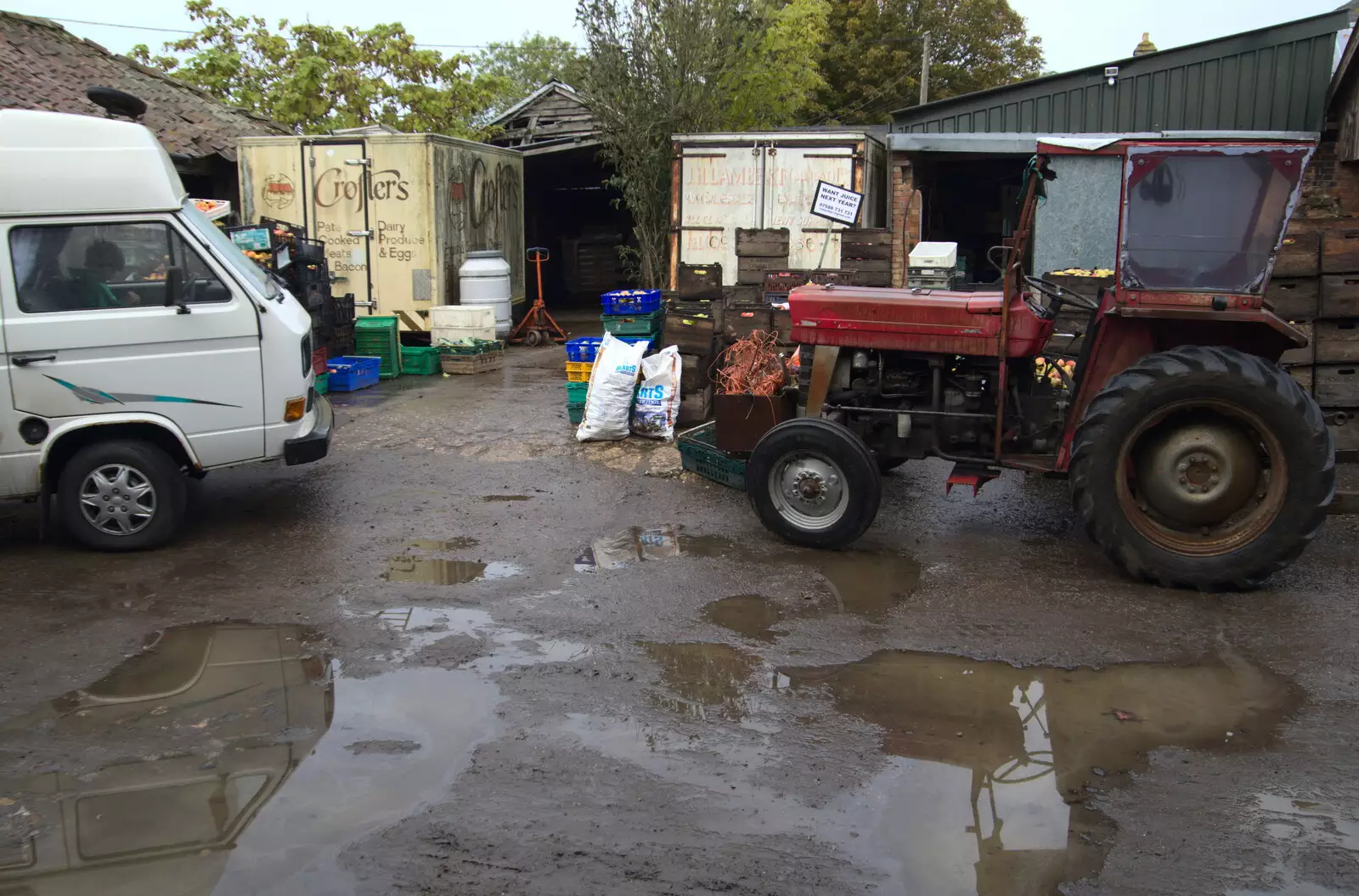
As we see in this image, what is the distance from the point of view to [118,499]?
6.85 m

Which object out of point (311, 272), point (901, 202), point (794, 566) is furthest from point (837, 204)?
point (311, 272)

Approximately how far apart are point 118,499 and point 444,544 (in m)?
2.04

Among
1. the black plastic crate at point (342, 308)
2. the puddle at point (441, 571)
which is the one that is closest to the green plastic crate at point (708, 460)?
the puddle at point (441, 571)

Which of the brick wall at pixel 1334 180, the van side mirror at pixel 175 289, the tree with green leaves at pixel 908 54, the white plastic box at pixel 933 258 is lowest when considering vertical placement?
the van side mirror at pixel 175 289

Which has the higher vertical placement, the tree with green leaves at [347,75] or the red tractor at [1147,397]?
the tree with green leaves at [347,75]

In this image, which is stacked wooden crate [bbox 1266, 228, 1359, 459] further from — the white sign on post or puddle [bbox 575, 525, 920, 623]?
the white sign on post

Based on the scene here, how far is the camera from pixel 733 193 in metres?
15.4

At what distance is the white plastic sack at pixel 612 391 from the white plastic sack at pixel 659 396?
0.10m

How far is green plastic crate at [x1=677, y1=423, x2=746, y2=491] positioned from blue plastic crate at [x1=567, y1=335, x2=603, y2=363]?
208cm

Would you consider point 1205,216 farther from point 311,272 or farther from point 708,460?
point 311,272

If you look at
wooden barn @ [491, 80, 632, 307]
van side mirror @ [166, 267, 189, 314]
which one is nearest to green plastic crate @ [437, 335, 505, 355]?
van side mirror @ [166, 267, 189, 314]

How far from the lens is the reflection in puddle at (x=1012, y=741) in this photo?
365cm

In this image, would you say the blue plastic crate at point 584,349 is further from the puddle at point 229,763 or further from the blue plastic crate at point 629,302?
the puddle at point 229,763

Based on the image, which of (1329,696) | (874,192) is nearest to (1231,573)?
(1329,696)
